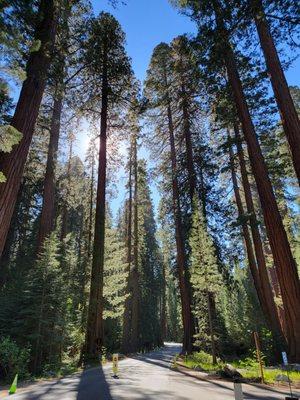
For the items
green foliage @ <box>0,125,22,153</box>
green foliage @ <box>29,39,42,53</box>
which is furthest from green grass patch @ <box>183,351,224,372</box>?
green foliage @ <box>29,39,42,53</box>

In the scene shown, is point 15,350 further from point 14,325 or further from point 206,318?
point 206,318

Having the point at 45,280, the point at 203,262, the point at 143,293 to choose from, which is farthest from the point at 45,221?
the point at 143,293

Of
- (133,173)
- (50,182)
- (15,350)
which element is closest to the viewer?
(15,350)

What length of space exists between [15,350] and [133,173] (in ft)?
71.6

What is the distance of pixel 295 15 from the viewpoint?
1105 centimetres

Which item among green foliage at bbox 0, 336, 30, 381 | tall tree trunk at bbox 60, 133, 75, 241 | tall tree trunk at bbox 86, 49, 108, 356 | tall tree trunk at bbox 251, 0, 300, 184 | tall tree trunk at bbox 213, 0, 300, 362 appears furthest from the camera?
tall tree trunk at bbox 60, 133, 75, 241

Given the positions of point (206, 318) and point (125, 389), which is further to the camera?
point (206, 318)

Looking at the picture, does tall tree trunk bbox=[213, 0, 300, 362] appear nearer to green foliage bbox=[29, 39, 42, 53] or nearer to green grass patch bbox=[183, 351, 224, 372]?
green grass patch bbox=[183, 351, 224, 372]

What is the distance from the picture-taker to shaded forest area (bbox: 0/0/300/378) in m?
9.09

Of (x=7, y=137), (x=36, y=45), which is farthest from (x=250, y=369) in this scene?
(x=36, y=45)

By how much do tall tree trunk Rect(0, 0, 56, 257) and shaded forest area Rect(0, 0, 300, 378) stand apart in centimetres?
3

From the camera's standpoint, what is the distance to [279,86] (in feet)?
36.7

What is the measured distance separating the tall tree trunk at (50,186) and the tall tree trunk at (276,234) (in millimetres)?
7737

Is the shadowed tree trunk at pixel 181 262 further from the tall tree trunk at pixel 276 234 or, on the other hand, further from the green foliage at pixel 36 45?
the green foliage at pixel 36 45
